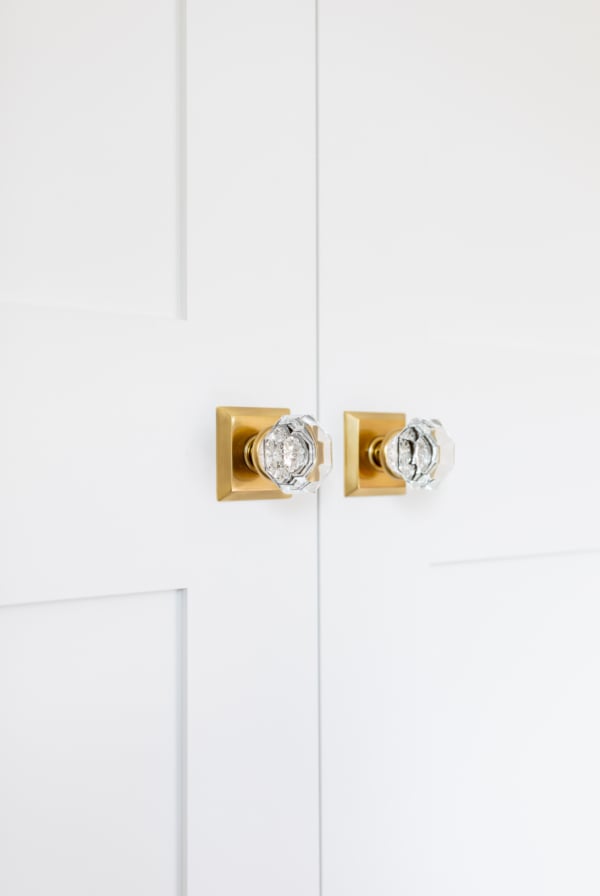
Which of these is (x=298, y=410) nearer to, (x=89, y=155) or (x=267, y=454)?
(x=267, y=454)

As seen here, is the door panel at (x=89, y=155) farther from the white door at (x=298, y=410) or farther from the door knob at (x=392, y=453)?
the door knob at (x=392, y=453)

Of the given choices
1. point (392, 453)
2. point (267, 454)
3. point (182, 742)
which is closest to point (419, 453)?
point (392, 453)

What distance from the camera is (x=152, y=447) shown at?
479mm

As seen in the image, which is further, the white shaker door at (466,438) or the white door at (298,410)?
the white shaker door at (466,438)

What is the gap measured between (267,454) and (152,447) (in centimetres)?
8

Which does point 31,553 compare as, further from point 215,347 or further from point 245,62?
point 245,62

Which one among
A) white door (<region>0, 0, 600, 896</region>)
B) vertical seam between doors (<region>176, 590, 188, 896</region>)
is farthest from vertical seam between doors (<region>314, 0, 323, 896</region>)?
vertical seam between doors (<region>176, 590, 188, 896</region>)

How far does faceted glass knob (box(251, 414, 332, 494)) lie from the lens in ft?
1.57

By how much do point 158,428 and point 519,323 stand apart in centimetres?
37

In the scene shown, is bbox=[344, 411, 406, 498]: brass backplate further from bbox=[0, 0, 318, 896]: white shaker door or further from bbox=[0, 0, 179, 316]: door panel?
bbox=[0, 0, 179, 316]: door panel

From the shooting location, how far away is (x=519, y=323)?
0.67 metres

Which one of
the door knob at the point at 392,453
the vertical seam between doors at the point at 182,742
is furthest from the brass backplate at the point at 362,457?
the vertical seam between doors at the point at 182,742

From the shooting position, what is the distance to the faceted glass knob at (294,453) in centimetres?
48

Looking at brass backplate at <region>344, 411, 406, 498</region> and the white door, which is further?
brass backplate at <region>344, 411, 406, 498</region>
